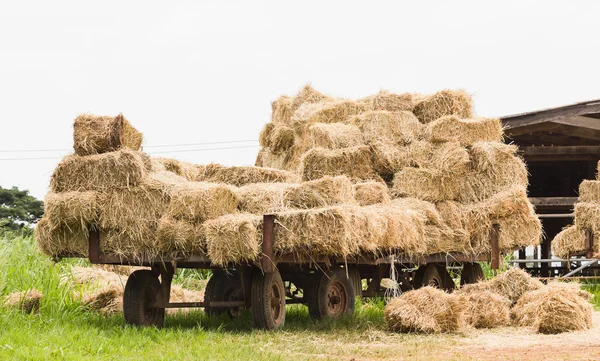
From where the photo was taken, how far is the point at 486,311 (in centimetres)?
1380

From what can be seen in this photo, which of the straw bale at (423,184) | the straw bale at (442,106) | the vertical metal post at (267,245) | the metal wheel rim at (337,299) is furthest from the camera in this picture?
the straw bale at (442,106)

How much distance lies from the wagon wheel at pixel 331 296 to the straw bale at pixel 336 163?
75.4 inches

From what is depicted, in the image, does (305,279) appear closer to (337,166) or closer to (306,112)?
(337,166)

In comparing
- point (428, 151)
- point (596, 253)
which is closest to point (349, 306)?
point (428, 151)

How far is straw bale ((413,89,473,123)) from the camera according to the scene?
17781 millimetres

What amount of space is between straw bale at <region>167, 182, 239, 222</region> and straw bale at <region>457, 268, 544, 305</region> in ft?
16.9

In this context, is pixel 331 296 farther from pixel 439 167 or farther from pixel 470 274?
pixel 470 274

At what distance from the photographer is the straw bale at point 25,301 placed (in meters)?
13.8

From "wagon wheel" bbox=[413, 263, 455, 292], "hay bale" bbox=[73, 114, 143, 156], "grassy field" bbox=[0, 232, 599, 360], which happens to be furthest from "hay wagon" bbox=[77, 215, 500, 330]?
"hay bale" bbox=[73, 114, 143, 156]

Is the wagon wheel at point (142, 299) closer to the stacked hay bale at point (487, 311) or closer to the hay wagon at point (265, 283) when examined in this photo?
the hay wagon at point (265, 283)

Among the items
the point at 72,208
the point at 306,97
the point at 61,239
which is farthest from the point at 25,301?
the point at 306,97

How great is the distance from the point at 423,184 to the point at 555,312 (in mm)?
3759

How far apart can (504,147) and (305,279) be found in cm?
517

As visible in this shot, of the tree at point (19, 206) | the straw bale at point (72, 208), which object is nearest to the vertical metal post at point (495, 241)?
the straw bale at point (72, 208)
